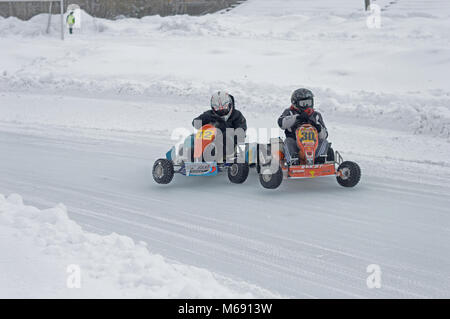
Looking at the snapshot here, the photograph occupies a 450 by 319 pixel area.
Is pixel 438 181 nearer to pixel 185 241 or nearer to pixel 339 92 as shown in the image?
pixel 185 241

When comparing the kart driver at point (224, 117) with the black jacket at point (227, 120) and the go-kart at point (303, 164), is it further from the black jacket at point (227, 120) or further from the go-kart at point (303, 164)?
the go-kart at point (303, 164)

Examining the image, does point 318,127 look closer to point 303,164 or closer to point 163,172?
point 303,164

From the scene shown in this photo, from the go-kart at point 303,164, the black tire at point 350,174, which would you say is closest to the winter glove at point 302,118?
the go-kart at point 303,164

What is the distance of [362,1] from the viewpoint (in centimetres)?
2816

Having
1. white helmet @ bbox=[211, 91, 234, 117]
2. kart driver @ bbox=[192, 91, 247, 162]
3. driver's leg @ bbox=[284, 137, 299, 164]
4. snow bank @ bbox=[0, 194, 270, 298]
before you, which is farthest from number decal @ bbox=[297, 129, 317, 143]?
snow bank @ bbox=[0, 194, 270, 298]

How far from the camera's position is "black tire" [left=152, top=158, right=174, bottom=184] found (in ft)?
25.8

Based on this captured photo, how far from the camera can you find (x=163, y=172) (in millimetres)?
7895

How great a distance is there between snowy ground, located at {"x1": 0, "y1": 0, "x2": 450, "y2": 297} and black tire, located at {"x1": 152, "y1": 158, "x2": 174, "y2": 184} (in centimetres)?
13

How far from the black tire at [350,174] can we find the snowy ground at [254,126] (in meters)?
0.11

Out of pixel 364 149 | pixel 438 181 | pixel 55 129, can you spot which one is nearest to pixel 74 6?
pixel 55 129

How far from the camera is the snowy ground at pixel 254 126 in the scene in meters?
5.40

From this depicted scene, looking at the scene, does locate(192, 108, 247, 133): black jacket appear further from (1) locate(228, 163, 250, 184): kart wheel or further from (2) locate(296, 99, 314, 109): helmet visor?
(2) locate(296, 99, 314, 109): helmet visor

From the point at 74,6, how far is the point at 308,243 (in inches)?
981

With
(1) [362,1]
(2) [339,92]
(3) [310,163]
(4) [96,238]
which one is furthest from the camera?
(1) [362,1]
